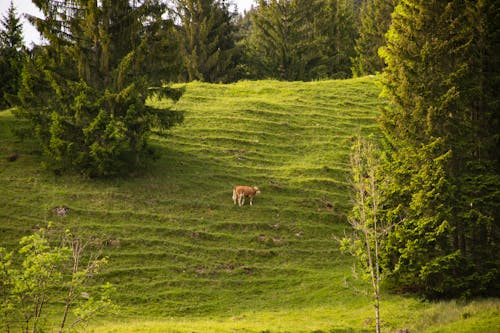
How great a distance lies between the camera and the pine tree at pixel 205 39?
190 ft

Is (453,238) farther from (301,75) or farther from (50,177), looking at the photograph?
(301,75)

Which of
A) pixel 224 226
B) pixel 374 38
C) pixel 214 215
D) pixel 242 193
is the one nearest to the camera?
pixel 224 226

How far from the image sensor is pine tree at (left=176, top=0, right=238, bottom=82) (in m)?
58.0

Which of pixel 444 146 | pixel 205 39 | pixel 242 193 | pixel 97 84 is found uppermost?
pixel 205 39

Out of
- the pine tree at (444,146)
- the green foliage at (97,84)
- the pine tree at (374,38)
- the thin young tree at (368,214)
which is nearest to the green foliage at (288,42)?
the pine tree at (374,38)

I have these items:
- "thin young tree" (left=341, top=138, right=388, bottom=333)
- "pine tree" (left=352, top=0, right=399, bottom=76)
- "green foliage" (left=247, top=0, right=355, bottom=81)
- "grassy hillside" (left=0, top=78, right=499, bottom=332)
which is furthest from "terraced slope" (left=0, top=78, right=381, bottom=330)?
"green foliage" (left=247, top=0, right=355, bottom=81)

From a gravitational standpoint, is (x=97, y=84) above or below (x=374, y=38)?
below

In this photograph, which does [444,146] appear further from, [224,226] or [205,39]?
[205,39]

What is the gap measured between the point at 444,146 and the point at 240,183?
14.0 meters

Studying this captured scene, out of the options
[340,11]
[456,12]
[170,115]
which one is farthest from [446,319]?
[340,11]

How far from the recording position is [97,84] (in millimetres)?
31922

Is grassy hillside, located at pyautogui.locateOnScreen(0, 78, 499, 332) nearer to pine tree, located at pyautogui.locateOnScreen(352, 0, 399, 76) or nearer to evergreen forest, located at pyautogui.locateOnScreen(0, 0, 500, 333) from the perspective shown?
evergreen forest, located at pyautogui.locateOnScreen(0, 0, 500, 333)

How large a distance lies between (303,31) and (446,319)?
51.0 metres

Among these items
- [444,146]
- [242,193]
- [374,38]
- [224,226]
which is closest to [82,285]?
[224,226]
